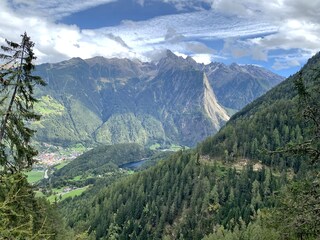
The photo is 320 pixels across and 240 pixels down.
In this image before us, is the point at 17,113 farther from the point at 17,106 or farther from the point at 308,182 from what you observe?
the point at 308,182

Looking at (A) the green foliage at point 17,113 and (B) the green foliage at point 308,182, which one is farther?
(A) the green foliage at point 17,113

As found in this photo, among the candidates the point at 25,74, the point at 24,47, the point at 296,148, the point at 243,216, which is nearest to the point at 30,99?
the point at 25,74

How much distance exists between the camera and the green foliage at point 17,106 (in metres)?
21.6

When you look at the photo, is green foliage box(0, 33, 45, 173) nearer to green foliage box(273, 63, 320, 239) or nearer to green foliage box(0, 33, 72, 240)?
green foliage box(0, 33, 72, 240)

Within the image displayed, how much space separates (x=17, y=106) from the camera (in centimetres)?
2322

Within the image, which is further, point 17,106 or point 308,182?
point 17,106

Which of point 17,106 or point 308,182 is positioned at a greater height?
point 17,106

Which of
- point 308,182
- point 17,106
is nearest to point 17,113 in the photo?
point 17,106

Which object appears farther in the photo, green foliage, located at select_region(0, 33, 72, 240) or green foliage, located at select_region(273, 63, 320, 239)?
green foliage, located at select_region(0, 33, 72, 240)

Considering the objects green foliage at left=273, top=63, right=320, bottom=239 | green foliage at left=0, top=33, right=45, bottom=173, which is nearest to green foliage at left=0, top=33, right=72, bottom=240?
green foliage at left=0, top=33, right=45, bottom=173

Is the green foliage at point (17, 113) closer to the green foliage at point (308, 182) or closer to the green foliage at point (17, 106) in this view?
the green foliage at point (17, 106)

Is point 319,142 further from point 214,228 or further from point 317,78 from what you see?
point 214,228

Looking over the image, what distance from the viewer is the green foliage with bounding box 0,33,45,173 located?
21.6m

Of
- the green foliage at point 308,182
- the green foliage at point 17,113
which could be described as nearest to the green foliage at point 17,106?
the green foliage at point 17,113
